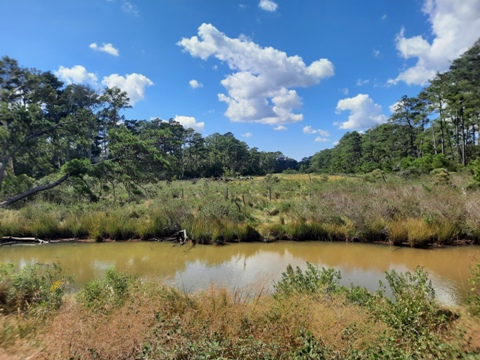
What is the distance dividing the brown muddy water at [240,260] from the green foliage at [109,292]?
208cm

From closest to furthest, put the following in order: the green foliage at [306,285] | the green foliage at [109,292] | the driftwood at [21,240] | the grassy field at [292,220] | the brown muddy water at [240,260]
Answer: the green foliage at [109,292] < the green foliage at [306,285] < the brown muddy water at [240,260] < the grassy field at [292,220] < the driftwood at [21,240]

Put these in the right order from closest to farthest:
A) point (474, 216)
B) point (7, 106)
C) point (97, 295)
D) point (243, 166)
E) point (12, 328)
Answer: point (12, 328) → point (97, 295) → point (474, 216) → point (7, 106) → point (243, 166)

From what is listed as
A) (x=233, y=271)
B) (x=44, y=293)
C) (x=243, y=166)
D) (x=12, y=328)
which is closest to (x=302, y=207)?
(x=233, y=271)

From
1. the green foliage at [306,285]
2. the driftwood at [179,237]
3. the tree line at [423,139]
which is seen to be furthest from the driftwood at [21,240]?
the tree line at [423,139]

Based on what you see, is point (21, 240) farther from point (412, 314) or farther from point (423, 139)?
point (423, 139)

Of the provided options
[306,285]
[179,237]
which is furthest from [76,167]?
A: [306,285]

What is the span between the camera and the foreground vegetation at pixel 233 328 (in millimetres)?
3131

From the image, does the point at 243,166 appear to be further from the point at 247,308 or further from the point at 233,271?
the point at 247,308

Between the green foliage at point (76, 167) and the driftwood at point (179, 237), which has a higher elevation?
the green foliage at point (76, 167)

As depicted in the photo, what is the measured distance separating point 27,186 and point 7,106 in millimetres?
4844

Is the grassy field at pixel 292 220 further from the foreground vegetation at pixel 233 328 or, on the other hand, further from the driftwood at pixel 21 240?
the foreground vegetation at pixel 233 328

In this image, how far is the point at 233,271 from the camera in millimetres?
9219

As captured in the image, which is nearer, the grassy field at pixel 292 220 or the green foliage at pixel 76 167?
the grassy field at pixel 292 220

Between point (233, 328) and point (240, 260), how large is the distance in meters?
6.92
